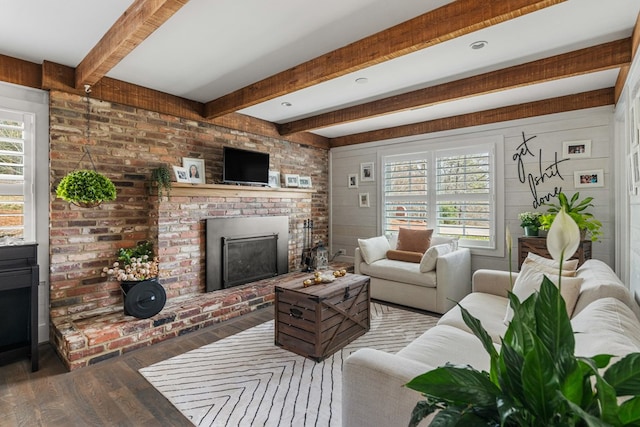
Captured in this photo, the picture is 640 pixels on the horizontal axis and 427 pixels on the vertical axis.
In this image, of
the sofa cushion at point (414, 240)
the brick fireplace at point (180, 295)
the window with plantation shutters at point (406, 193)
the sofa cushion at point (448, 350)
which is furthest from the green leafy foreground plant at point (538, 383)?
the window with plantation shutters at point (406, 193)

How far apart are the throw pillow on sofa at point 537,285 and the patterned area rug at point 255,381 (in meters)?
1.11

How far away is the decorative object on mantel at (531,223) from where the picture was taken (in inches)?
155

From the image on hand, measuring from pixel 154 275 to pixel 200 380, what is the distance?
4.30 ft

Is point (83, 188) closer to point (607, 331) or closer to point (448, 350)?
point (448, 350)

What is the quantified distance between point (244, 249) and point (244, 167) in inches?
43.1

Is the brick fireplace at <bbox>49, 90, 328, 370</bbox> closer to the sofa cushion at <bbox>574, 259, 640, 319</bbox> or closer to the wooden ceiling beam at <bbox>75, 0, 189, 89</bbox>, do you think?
the wooden ceiling beam at <bbox>75, 0, 189, 89</bbox>

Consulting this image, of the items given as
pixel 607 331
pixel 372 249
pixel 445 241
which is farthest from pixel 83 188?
pixel 445 241

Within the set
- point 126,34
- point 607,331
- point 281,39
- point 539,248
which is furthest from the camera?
point 539,248

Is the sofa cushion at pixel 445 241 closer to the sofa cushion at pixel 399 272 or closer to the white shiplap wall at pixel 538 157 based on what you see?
the white shiplap wall at pixel 538 157

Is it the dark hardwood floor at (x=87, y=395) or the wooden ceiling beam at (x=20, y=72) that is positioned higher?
the wooden ceiling beam at (x=20, y=72)

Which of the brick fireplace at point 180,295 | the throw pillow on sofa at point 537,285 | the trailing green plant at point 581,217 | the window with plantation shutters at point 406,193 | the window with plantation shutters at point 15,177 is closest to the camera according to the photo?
the throw pillow on sofa at point 537,285

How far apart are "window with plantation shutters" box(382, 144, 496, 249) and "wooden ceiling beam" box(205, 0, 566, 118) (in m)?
2.73

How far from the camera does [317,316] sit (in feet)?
8.71

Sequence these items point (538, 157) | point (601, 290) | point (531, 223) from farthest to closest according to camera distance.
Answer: point (538, 157) → point (531, 223) → point (601, 290)
